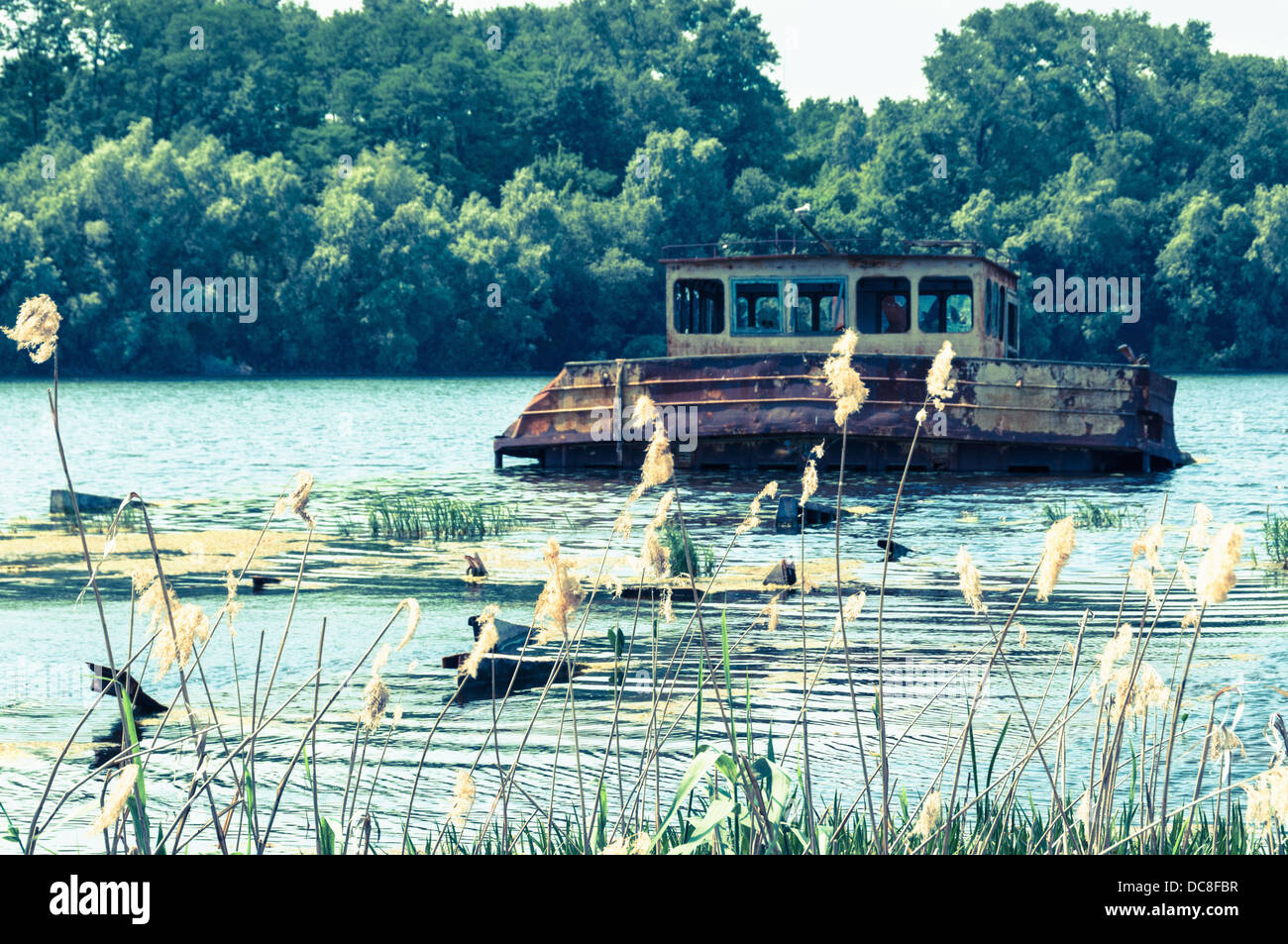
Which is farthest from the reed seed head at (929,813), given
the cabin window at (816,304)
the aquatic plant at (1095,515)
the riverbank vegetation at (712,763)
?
the cabin window at (816,304)

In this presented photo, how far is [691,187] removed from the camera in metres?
83.5

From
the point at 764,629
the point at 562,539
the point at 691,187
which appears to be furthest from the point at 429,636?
the point at 691,187

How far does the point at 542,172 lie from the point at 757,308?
6719cm

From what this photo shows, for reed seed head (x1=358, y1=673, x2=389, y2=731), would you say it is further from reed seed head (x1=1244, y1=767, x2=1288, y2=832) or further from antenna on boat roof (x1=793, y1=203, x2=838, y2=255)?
antenna on boat roof (x1=793, y1=203, x2=838, y2=255)

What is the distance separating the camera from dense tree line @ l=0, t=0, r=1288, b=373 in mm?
67812

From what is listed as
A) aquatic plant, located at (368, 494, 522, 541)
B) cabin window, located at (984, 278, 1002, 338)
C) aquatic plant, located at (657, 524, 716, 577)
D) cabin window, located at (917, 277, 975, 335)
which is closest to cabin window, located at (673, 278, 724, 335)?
cabin window, located at (917, 277, 975, 335)

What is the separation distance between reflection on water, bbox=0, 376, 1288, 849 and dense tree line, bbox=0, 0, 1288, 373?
40.4 m

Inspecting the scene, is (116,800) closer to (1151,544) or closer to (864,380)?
(1151,544)

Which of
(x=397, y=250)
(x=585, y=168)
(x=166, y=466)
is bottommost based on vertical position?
(x=166, y=466)

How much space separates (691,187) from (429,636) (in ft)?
245

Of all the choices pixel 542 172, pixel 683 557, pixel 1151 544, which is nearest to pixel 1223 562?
pixel 1151 544

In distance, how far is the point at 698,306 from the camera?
968 inches

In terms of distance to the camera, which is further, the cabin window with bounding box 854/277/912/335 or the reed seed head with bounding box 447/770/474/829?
the cabin window with bounding box 854/277/912/335
